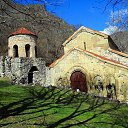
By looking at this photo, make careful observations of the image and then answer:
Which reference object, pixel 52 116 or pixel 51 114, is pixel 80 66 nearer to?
pixel 51 114

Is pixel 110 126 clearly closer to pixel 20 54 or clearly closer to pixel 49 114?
pixel 49 114

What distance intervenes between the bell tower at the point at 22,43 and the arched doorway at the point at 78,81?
8.38 m

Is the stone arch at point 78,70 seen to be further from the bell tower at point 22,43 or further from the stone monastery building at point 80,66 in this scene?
the bell tower at point 22,43

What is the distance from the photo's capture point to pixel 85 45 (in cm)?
2706

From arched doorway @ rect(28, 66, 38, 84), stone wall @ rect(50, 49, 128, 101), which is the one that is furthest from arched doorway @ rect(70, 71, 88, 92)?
arched doorway @ rect(28, 66, 38, 84)

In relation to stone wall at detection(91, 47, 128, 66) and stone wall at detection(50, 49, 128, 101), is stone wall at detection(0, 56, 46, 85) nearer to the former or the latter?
stone wall at detection(50, 49, 128, 101)

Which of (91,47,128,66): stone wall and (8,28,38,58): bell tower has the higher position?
(8,28,38,58): bell tower

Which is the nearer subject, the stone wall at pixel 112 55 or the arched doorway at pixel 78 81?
the arched doorway at pixel 78 81

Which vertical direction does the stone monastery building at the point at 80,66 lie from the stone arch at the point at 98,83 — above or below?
above

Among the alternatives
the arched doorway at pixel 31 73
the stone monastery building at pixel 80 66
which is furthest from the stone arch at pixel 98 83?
the arched doorway at pixel 31 73

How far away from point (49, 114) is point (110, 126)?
2.61m

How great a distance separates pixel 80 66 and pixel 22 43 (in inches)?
367

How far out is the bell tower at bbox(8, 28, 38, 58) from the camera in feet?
99.0

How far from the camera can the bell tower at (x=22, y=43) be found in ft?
99.0
